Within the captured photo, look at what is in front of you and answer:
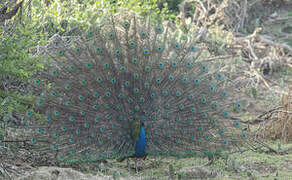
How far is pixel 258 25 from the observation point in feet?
51.6

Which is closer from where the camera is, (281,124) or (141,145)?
Answer: (141,145)

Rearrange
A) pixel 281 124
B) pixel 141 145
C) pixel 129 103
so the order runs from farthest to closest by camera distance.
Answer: pixel 281 124
pixel 129 103
pixel 141 145

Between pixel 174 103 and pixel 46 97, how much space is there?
1.86 metres

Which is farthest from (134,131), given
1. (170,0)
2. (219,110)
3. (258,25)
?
(258,25)

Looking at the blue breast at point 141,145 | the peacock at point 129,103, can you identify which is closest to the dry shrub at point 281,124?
the peacock at point 129,103

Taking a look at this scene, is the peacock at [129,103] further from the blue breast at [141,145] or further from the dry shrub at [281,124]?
the dry shrub at [281,124]

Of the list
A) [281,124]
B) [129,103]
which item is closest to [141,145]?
[129,103]

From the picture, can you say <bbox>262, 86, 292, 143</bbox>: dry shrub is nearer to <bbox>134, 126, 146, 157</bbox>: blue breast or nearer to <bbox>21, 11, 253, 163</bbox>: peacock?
<bbox>21, 11, 253, 163</bbox>: peacock

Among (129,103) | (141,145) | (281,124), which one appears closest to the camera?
(141,145)

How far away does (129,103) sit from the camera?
6105mm

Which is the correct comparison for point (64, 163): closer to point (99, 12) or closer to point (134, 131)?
point (134, 131)

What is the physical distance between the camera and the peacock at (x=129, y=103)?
19.2ft

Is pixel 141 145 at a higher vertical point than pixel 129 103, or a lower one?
lower

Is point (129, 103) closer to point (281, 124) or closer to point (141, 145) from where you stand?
point (141, 145)
